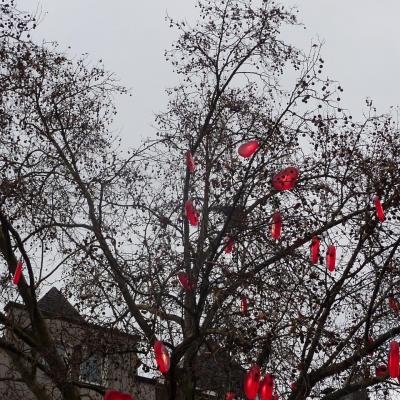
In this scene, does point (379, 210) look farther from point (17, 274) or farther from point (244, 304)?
point (17, 274)

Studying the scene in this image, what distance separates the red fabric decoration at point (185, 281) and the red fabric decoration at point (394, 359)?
95.2 inches

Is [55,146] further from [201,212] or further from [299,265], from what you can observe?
[299,265]

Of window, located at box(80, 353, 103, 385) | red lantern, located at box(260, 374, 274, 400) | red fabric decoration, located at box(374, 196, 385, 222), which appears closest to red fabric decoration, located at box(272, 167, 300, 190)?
red fabric decoration, located at box(374, 196, 385, 222)

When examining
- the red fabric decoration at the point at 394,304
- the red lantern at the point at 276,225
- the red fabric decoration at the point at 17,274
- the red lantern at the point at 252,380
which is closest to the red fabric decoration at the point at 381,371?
the red fabric decoration at the point at 394,304

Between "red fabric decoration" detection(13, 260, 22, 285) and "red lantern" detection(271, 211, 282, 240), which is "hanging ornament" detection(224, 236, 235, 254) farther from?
"red fabric decoration" detection(13, 260, 22, 285)

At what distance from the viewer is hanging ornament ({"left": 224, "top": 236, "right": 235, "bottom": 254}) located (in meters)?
9.82

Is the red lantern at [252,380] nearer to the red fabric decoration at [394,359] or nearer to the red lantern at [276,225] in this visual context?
the red fabric decoration at [394,359]

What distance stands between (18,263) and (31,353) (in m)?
1.16

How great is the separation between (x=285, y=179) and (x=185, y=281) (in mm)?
1870

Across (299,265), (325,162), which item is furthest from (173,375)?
(325,162)

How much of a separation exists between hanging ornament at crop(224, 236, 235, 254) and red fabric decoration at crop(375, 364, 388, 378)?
7.79ft

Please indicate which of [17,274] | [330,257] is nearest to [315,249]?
[330,257]

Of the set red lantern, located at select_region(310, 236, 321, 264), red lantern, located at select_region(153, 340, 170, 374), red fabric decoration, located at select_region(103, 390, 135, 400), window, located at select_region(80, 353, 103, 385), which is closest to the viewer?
red fabric decoration, located at select_region(103, 390, 135, 400)

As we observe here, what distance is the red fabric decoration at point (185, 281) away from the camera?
9.24 m
